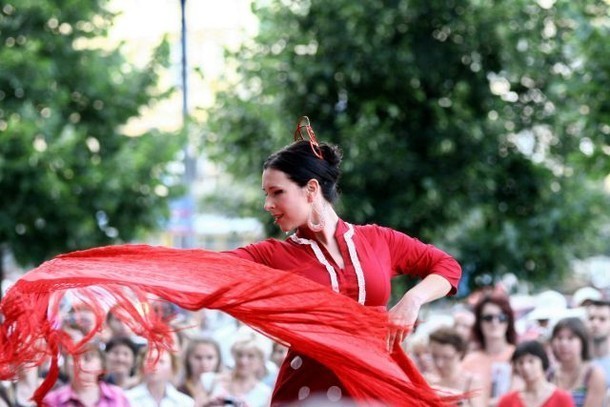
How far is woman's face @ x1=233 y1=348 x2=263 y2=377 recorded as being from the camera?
10195 mm

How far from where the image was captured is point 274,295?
5484 millimetres

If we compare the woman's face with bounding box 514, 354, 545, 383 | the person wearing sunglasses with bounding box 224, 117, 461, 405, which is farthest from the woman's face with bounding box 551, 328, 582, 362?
the person wearing sunglasses with bounding box 224, 117, 461, 405

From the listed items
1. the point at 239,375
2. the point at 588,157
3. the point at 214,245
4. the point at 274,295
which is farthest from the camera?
the point at 214,245

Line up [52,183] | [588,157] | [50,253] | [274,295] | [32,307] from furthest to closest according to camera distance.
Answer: [50,253], [52,183], [588,157], [32,307], [274,295]

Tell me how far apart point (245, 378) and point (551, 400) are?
210 centimetres

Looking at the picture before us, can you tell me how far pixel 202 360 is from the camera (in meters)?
10.6

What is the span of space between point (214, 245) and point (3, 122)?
137 ft

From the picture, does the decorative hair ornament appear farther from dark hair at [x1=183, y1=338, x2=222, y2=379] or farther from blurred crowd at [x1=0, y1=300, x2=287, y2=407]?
dark hair at [x1=183, y1=338, x2=222, y2=379]

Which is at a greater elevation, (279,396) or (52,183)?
(279,396)

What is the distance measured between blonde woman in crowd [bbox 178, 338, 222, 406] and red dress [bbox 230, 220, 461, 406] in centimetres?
451

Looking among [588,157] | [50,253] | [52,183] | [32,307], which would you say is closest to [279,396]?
[32,307]

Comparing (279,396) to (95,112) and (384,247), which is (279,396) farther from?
(95,112)

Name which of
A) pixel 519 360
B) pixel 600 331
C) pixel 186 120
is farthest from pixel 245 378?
pixel 186 120

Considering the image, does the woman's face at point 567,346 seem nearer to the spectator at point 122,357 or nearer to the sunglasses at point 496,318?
the sunglasses at point 496,318
